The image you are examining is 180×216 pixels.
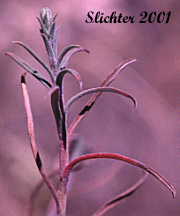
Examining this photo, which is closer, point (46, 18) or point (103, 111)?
point (46, 18)

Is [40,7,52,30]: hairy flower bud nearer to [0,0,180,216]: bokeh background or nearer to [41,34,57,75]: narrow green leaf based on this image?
[41,34,57,75]: narrow green leaf

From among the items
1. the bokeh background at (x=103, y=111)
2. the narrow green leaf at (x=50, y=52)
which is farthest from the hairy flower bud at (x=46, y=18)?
the bokeh background at (x=103, y=111)

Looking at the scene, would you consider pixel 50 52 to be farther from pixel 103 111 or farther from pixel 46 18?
pixel 103 111

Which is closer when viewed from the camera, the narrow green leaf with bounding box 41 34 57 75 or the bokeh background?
the narrow green leaf with bounding box 41 34 57 75

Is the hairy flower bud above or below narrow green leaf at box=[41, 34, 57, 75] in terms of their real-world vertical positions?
above

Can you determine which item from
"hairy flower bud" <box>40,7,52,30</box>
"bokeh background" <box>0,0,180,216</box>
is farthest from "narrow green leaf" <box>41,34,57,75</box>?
"bokeh background" <box>0,0,180,216</box>

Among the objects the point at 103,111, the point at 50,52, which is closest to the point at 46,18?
the point at 50,52

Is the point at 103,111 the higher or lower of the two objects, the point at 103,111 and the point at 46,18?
the lower

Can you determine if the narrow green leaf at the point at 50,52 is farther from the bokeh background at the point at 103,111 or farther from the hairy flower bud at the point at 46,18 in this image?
the bokeh background at the point at 103,111

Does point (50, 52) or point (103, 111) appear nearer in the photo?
point (50, 52)

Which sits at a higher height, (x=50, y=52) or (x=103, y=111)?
(x=50, y=52)
